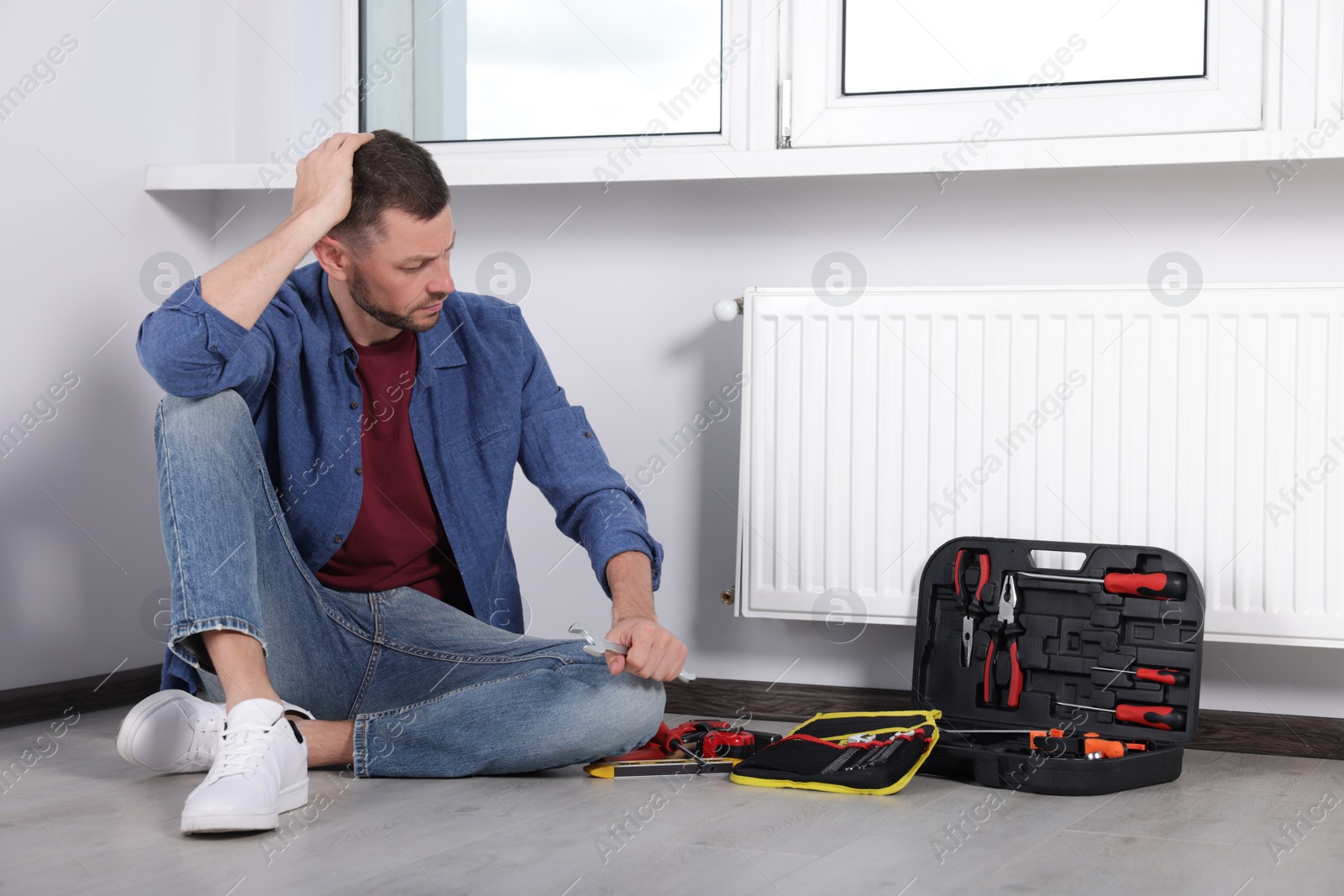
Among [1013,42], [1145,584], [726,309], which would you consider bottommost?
[1145,584]

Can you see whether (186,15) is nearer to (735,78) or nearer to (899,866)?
(735,78)

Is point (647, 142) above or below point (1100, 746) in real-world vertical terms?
above

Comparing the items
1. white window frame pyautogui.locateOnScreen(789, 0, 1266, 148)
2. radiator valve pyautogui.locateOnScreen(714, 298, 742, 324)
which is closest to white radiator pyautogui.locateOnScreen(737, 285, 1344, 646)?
radiator valve pyautogui.locateOnScreen(714, 298, 742, 324)

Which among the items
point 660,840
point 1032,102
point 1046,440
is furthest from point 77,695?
point 1032,102

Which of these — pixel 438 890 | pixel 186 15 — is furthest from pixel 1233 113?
pixel 186 15

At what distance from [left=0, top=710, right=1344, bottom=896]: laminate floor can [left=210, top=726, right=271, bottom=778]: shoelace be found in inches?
2.4

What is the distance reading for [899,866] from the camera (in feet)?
3.28

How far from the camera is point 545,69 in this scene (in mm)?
1968

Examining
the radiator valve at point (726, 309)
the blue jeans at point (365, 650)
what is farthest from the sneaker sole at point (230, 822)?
the radiator valve at point (726, 309)

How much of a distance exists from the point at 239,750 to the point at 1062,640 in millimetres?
989

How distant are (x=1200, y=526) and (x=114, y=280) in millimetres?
1569

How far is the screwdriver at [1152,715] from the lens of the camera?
1.46m

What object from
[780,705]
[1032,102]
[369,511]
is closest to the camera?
[369,511]

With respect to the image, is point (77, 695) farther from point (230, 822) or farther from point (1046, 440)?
point (1046, 440)
